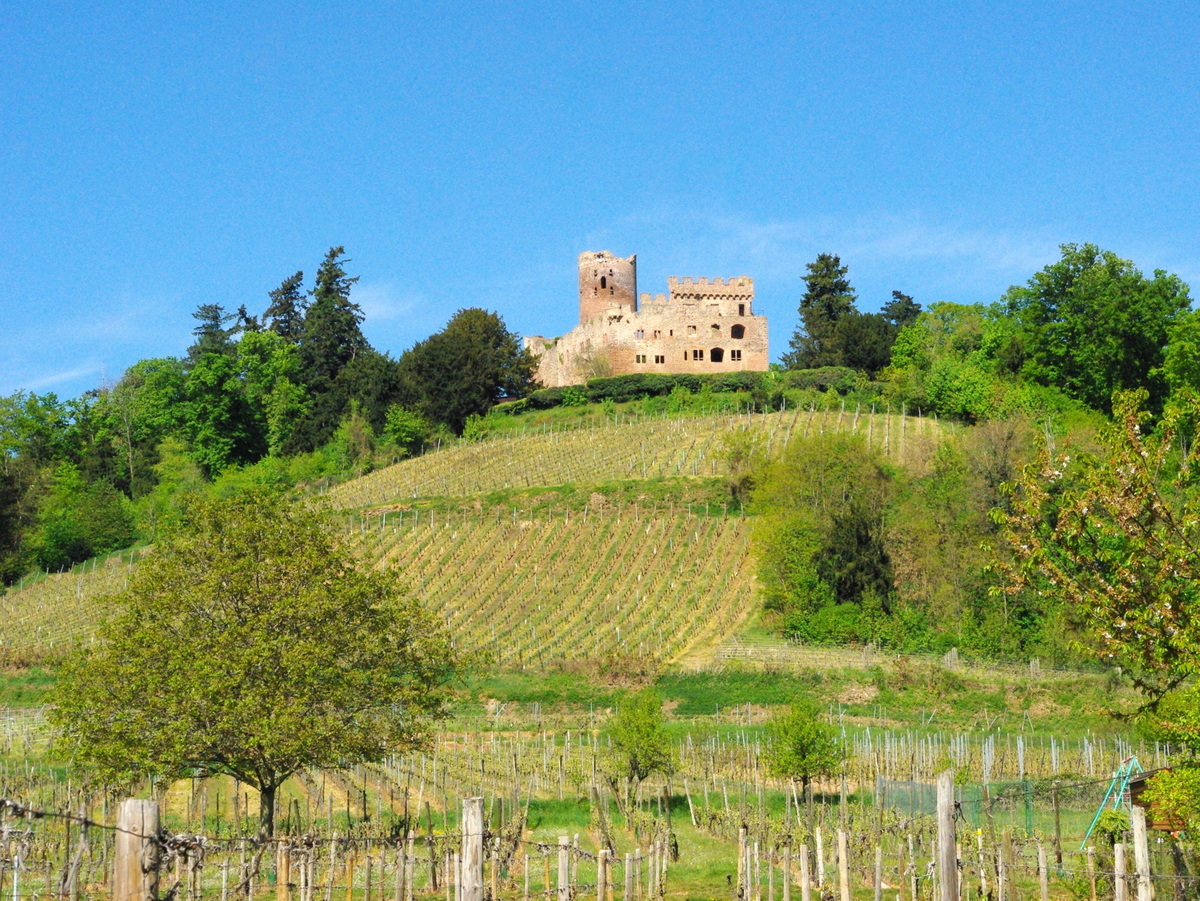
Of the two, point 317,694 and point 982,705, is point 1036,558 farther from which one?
point 982,705

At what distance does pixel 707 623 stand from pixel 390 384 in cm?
4295

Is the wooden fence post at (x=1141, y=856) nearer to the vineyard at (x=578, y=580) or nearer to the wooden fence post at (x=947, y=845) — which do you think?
the wooden fence post at (x=947, y=845)

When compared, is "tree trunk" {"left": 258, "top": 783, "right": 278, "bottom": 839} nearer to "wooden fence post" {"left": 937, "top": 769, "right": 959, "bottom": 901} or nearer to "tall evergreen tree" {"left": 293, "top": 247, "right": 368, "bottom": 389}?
"wooden fence post" {"left": 937, "top": 769, "right": 959, "bottom": 901}

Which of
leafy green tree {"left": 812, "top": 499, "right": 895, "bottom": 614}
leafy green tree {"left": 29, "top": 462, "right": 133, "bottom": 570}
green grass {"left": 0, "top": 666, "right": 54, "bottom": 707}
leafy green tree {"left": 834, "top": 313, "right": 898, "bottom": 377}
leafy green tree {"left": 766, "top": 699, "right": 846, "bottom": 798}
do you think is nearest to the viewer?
leafy green tree {"left": 766, "top": 699, "right": 846, "bottom": 798}

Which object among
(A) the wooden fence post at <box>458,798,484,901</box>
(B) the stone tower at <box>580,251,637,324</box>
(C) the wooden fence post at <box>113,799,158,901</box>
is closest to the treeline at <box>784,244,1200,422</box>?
(B) the stone tower at <box>580,251,637,324</box>

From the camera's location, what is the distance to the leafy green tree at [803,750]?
89.2 feet

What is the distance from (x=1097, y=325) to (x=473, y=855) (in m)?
57.1

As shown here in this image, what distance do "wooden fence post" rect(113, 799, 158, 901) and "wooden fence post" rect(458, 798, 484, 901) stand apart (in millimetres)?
3908

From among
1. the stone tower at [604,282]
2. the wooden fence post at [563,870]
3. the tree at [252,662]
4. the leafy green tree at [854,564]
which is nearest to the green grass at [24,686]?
the tree at [252,662]

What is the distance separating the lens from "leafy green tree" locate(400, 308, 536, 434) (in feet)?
278

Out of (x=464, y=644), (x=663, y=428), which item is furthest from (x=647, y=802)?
(x=663, y=428)

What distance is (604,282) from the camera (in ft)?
347

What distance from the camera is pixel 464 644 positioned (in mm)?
46156

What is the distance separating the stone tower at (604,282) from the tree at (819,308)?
12.2m
